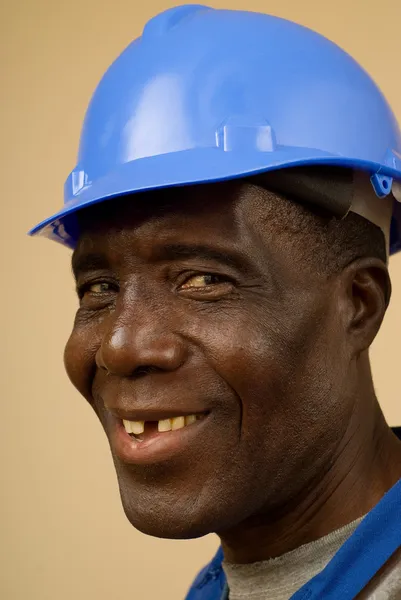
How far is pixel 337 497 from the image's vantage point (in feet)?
4.61

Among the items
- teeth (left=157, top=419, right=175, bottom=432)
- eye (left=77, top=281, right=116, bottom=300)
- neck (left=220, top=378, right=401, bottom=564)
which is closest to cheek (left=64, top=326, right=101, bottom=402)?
eye (left=77, top=281, right=116, bottom=300)

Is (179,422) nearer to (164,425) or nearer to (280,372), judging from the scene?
(164,425)

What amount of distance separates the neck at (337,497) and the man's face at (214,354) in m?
0.07

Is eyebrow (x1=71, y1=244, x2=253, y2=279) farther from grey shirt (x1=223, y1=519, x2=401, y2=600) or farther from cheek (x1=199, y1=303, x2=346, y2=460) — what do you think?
grey shirt (x1=223, y1=519, x2=401, y2=600)

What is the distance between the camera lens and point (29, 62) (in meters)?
2.85

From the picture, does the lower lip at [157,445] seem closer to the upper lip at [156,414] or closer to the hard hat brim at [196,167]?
the upper lip at [156,414]

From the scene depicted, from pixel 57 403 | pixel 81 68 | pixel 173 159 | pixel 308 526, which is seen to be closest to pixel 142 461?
pixel 308 526

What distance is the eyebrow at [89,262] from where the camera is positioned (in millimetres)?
1395

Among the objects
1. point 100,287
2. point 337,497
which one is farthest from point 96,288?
point 337,497

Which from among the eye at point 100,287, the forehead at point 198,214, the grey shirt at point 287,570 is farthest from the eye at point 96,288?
the grey shirt at point 287,570

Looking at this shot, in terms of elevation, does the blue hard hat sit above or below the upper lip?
above

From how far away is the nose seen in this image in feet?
4.15

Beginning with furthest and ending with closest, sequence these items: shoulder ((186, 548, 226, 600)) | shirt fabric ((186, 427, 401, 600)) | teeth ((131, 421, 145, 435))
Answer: shoulder ((186, 548, 226, 600)), teeth ((131, 421, 145, 435)), shirt fabric ((186, 427, 401, 600))

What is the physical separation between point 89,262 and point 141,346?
206 millimetres
